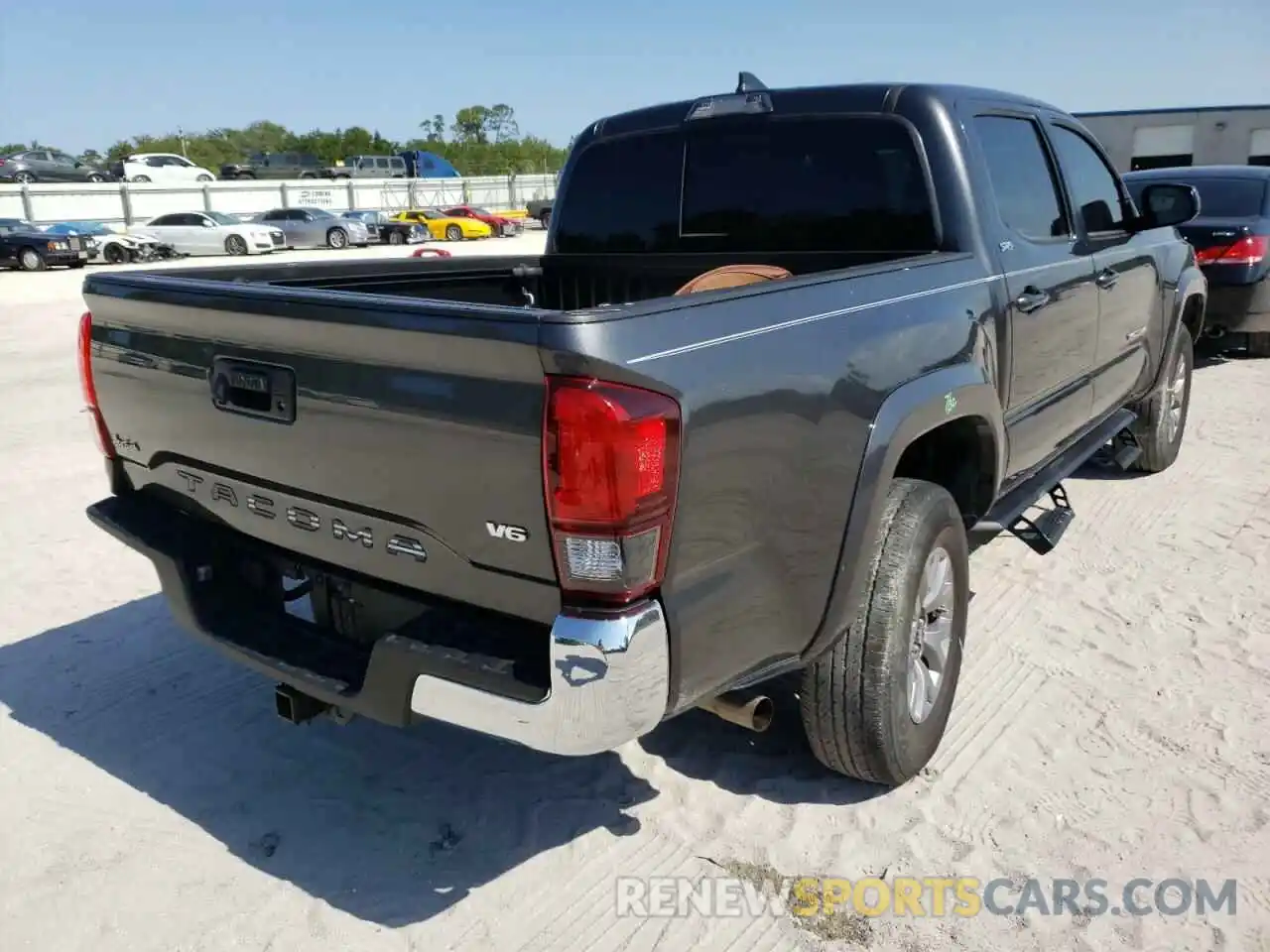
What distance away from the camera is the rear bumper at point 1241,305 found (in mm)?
8461

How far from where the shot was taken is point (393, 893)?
267 centimetres

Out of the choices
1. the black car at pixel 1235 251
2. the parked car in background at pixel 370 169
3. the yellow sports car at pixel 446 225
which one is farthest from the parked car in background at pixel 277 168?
the black car at pixel 1235 251

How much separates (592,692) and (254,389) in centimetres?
120

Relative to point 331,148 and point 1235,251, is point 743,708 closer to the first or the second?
point 1235,251

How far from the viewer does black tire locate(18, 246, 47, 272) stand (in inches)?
955

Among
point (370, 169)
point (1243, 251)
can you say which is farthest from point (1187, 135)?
point (370, 169)

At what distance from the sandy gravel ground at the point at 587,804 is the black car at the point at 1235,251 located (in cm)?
507

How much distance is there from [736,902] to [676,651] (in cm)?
92

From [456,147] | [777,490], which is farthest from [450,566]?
[456,147]

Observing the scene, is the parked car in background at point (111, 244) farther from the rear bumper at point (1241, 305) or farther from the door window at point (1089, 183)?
the door window at point (1089, 183)

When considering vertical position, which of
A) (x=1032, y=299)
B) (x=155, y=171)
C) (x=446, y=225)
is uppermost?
(x=155, y=171)

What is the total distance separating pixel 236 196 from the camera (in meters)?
40.6

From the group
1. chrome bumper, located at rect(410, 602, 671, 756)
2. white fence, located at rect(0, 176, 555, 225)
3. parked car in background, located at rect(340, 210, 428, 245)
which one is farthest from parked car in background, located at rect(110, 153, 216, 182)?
chrome bumper, located at rect(410, 602, 671, 756)

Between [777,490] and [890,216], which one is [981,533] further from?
[777,490]
